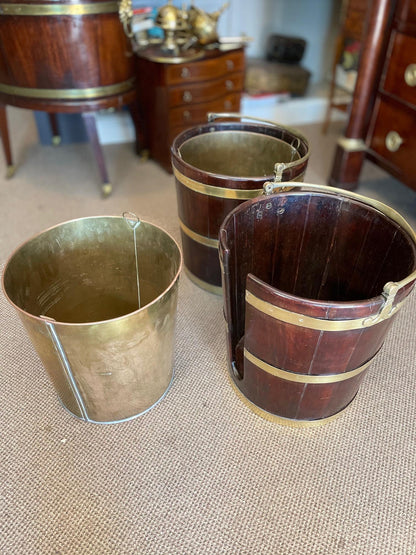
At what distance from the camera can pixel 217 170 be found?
1850mm

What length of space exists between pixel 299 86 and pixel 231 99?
1046mm

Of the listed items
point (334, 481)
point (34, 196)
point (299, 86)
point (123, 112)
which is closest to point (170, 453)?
point (334, 481)

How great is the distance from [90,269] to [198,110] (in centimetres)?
135

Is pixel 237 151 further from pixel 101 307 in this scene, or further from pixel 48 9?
pixel 48 9

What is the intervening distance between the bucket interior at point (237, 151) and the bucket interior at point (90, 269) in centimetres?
51

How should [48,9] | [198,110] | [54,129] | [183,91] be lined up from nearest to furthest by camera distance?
[48,9] → [183,91] → [198,110] → [54,129]

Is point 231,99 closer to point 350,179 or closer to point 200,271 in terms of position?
point 350,179

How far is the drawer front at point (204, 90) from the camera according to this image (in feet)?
7.51

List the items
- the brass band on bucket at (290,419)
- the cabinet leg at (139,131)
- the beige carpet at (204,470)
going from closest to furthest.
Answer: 1. the beige carpet at (204,470)
2. the brass band on bucket at (290,419)
3. the cabinet leg at (139,131)

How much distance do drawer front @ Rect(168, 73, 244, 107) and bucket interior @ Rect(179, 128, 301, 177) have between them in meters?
0.68

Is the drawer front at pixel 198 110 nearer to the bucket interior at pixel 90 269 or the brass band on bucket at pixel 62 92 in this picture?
the brass band on bucket at pixel 62 92

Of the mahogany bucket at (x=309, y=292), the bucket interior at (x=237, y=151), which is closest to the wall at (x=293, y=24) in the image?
the bucket interior at (x=237, y=151)

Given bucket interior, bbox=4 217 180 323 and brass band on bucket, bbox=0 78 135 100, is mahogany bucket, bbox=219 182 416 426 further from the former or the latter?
brass band on bucket, bbox=0 78 135 100

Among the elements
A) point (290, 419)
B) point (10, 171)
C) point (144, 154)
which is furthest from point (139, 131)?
point (290, 419)
